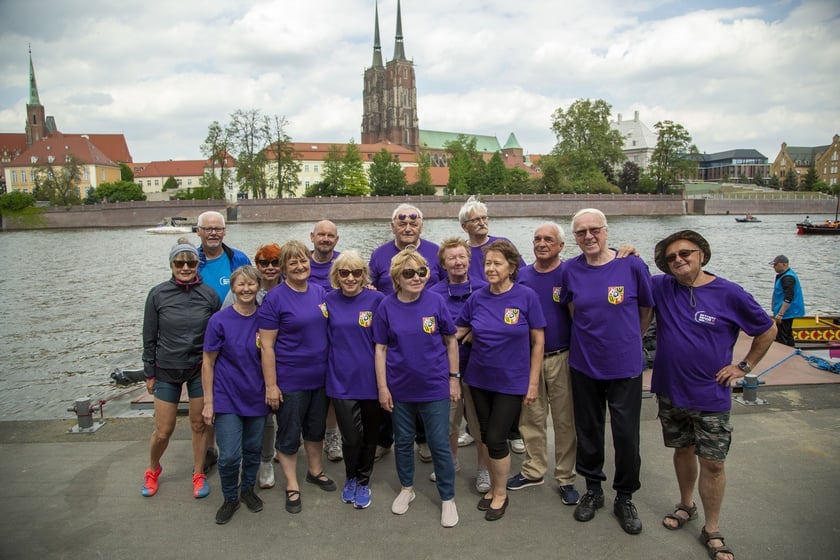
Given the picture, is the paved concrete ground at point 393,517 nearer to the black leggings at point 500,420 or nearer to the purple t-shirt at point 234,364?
the black leggings at point 500,420

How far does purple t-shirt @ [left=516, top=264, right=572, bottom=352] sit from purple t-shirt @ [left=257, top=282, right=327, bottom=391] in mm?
1578

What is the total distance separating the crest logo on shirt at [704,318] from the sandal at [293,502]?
2914 mm

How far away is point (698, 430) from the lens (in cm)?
354

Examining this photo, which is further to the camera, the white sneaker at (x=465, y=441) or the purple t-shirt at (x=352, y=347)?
the white sneaker at (x=465, y=441)

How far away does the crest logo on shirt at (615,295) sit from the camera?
12.4 ft

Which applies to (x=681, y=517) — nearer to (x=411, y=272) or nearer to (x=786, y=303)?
(x=411, y=272)

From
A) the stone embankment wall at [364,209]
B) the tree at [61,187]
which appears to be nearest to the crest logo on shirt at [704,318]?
the stone embankment wall at [364,209]

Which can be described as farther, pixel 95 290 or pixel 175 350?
pixel 95 290

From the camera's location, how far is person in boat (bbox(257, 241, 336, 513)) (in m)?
4.03

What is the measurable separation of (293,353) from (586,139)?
78.1m

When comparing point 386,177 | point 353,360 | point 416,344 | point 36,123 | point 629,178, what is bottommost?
point 353,360

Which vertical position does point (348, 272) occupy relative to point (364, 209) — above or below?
below

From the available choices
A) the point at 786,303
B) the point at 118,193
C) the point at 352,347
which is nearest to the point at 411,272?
the point at 352,347

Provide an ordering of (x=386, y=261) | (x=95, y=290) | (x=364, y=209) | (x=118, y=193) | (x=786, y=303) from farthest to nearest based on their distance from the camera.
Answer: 1. (x=118, y=193)
2. (x=364, y=209)
3. (x=95, y=290)
4. (x=786, y=303)
5. (x=386, y=261)
